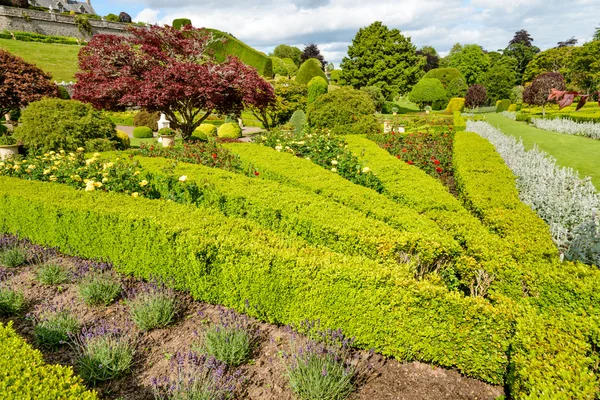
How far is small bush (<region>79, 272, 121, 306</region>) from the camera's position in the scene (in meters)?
4.38

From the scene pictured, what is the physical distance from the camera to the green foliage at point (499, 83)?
→ 47.3 m

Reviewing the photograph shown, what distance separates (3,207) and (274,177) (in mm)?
5058

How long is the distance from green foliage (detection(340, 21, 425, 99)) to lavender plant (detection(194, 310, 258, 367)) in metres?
42.6

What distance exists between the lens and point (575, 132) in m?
19.9

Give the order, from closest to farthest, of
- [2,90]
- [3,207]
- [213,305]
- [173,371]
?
[173,371] → [213,305] → [3,207] → [2,90]

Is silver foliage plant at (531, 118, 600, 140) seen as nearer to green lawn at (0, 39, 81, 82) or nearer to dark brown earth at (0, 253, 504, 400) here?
dark brown earth at (0, 253, 504, 400)

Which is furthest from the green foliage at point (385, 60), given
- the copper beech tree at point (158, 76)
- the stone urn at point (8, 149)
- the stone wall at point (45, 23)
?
the stone urn at point (8, 149)

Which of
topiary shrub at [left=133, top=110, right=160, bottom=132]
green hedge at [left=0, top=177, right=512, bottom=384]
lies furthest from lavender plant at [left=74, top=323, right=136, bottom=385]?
topiary shrub at [left=133, top=110, right=160, bottom=132]

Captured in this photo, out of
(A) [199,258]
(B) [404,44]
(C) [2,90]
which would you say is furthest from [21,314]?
(B) [404,44]

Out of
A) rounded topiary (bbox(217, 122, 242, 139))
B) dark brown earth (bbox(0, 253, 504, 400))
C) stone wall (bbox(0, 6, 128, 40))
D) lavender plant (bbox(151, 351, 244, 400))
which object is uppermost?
stone wall (bbox(0, 6, 128, 40))

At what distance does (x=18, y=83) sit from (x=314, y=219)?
1857 cm

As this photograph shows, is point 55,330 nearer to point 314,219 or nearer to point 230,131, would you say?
point 314,219

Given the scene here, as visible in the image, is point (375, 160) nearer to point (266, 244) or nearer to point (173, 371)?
point (266, 244)

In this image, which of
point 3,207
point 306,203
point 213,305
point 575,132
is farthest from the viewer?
point 575,132
